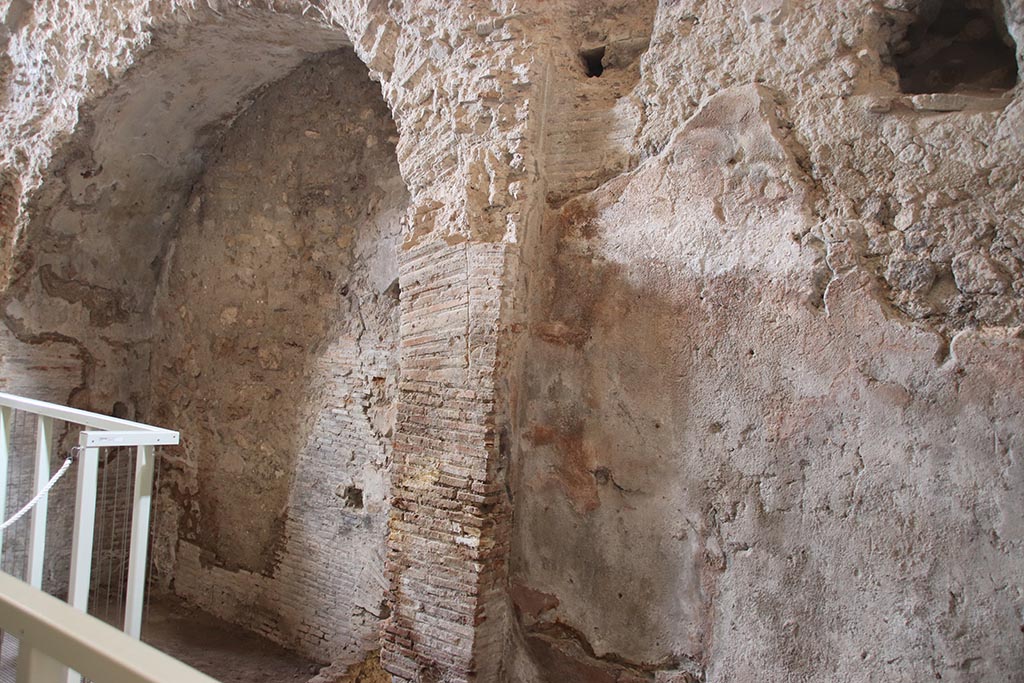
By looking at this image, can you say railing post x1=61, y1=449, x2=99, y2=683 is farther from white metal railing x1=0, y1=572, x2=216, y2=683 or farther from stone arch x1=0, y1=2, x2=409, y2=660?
stone arch x1=0, y1=2, x2=409, y2=660

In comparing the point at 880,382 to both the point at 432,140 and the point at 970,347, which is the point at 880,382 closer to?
the point at 970,347

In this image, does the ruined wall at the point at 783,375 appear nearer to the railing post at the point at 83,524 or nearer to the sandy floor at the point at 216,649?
the railing post at the point at 83,524

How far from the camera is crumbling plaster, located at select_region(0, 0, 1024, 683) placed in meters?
1.92

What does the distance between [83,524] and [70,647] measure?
4.10ft

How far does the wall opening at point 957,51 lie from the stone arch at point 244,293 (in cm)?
208

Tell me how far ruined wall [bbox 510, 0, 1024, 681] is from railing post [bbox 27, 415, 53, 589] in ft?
4.65

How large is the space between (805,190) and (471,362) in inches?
43.1

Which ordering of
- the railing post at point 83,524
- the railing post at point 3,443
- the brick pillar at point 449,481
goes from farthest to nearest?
the railing post at point 3,443 < the brick pillar at point 449,481 < the railing post at point 83,524

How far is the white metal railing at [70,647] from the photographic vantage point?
88 centimetres

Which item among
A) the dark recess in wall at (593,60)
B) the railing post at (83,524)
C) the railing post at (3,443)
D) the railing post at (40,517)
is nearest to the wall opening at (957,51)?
the dark recess in wall at (593,60)

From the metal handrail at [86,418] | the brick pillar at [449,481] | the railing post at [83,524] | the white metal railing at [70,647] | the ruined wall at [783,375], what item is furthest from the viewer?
the brick pillar at [449,481]

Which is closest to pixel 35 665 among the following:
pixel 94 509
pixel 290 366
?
pixel 94 509

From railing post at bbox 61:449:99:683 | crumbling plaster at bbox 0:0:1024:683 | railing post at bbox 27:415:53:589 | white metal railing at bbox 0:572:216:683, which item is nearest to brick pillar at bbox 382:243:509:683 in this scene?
crumbling plaster at bbox 0:0:1024:683

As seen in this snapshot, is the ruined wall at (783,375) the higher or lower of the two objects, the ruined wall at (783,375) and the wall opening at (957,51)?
the lower
